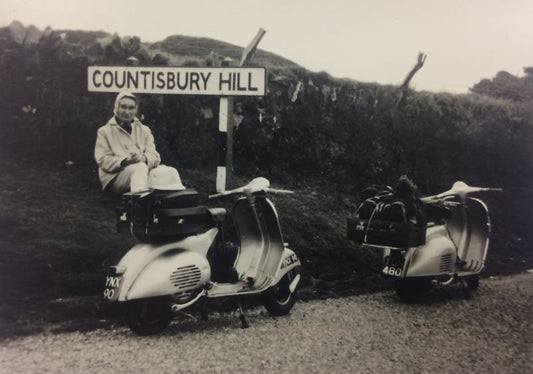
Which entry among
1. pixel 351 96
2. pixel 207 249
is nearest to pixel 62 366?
pixel 207 249

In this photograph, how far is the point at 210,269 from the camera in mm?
4059

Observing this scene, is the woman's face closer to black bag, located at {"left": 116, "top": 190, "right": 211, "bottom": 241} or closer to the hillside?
black bag, located at {"left": 116, "top": 190, "right": 211, "bottom": 241}

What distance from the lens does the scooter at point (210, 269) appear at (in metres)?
3.54

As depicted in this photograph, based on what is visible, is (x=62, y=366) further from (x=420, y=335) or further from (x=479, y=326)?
(x=479, y=326)

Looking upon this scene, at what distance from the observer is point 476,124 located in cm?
848

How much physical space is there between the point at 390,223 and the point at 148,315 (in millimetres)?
2154

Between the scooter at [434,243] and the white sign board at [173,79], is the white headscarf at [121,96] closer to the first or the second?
the white sign board at [173,79]

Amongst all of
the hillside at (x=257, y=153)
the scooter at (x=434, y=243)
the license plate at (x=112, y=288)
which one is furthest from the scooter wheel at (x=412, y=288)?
the license plate at (x=112, y=288)

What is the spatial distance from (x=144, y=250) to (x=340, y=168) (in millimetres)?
4268

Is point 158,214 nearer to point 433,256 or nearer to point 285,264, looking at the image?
point 285,264

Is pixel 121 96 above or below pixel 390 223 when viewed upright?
above

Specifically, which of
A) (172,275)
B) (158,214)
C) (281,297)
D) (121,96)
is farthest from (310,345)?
(121,96)

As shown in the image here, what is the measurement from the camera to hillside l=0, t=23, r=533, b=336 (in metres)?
4.92

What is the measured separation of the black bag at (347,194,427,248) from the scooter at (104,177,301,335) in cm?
71
